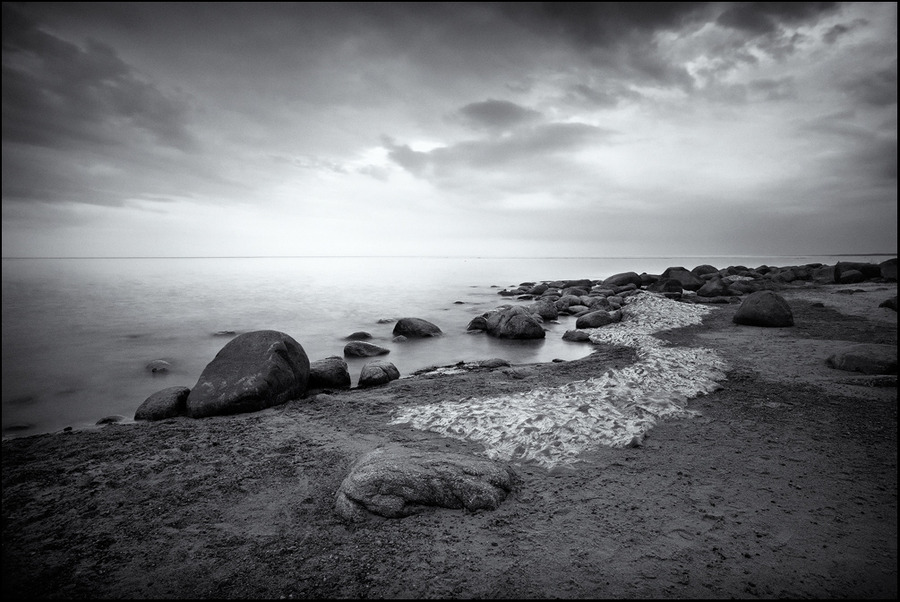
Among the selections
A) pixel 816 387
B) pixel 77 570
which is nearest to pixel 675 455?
pixel 816 387

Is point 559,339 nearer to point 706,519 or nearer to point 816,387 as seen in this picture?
point 816,387

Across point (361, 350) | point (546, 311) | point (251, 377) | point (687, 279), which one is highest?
point (687, 279)

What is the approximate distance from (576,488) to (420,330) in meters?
13.1

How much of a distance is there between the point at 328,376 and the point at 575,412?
19.9ft

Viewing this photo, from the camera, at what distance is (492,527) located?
383 cm

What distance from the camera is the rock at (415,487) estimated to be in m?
4.02

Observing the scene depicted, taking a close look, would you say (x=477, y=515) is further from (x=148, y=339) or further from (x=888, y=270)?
(x=888, y=270)

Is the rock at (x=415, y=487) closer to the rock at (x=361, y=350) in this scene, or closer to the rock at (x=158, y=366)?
the rock at (x=361, y=350)

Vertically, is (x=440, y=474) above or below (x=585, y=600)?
above

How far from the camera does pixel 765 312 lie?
13.6m

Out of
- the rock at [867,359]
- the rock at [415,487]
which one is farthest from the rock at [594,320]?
the rock at [415,487]

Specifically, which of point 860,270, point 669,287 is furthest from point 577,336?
point 860,270

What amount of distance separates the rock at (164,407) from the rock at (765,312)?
57.3ft

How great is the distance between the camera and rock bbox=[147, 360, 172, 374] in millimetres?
12227
